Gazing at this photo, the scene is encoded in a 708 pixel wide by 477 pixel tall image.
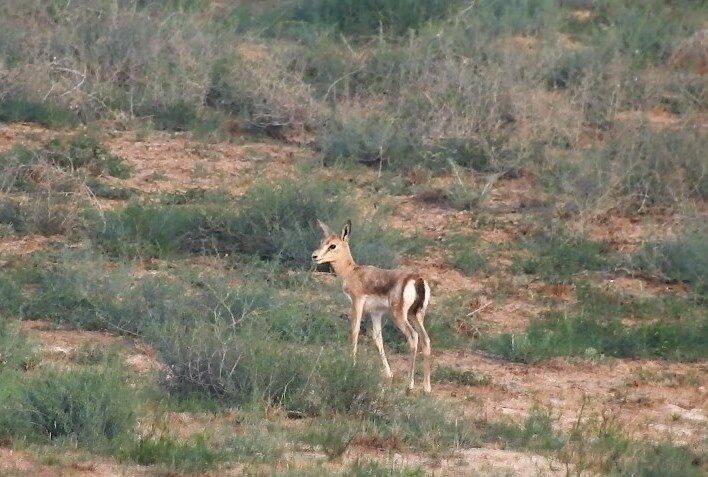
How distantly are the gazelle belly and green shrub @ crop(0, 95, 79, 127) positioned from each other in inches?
265

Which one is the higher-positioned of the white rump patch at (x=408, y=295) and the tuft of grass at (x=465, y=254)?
the white rump patch at (x=408, y=295)

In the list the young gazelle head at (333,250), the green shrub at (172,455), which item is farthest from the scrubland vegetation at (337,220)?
the young gazelle head at (333,250)

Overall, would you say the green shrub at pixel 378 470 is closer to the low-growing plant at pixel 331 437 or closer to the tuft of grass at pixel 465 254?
the low-growing plant at pixel 331 437

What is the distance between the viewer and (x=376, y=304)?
11.1 m

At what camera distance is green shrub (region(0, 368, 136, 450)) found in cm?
866

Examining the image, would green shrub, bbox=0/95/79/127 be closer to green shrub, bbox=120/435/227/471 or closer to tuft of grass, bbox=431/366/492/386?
tuft of grass, bbox=431/366/492/386

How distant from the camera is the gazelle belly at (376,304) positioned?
11.1 meters

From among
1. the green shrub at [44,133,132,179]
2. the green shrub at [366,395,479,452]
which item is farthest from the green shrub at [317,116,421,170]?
the green shrub at [366,395,479,452]

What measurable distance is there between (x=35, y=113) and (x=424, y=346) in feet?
24.6

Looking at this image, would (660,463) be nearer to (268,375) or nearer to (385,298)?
(268,375)

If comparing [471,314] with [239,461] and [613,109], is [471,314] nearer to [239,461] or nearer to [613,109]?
[239,461]

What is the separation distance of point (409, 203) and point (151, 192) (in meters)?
2.75

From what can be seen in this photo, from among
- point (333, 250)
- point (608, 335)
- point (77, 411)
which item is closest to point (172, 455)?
point (77, 411)

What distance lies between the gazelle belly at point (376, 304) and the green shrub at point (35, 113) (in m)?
6.72
